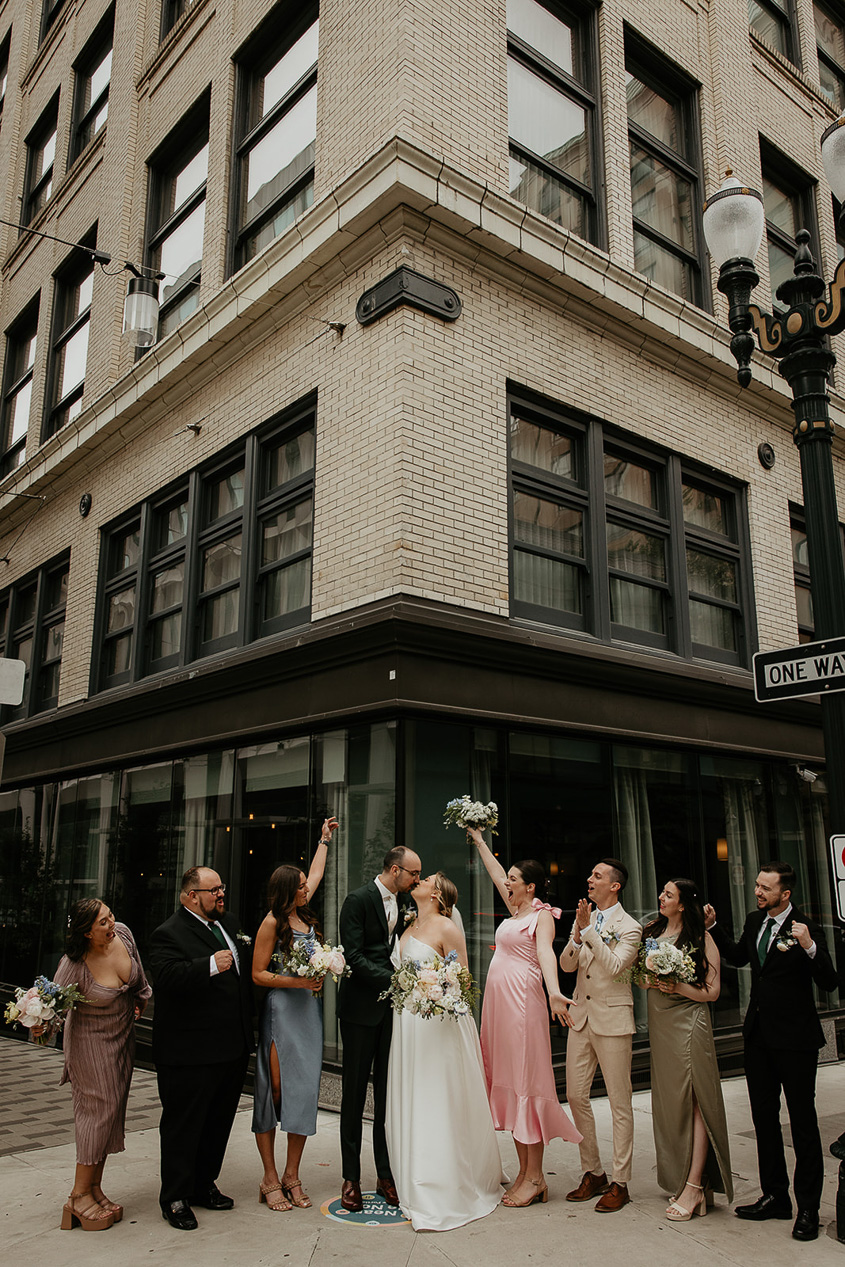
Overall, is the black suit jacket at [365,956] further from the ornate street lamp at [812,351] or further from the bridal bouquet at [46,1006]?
the ornate street lamp at [812,351]

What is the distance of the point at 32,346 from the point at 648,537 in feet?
42.3

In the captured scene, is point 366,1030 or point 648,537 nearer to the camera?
point 366,1030

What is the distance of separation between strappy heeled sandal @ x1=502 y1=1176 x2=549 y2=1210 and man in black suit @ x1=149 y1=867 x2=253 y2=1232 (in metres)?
1.65

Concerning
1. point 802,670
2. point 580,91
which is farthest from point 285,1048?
point 580,91

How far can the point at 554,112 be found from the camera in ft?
35.6

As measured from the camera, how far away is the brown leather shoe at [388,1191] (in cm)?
581

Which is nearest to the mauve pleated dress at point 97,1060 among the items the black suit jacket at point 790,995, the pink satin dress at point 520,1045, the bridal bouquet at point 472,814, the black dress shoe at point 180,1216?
the black dress shoe at point 180,1216

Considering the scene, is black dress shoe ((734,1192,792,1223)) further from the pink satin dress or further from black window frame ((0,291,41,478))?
black window frame ((0,291,41,478))

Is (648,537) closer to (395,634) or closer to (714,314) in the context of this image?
(714,314)

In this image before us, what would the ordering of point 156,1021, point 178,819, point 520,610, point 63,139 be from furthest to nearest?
point 63,139 < point 178,819 < point 520,610 < point 156,1021

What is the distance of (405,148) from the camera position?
28.0 feet

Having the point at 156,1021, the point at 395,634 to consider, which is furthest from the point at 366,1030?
the point at 395,634

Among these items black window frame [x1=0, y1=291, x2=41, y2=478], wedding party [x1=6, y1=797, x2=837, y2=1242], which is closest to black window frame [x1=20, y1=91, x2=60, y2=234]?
black window frame [x1=0, y1=291, x2=41, y2=478]

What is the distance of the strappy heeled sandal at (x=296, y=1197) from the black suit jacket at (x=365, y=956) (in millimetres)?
983
